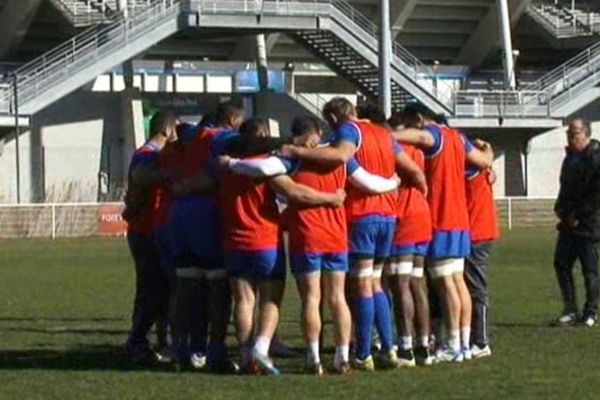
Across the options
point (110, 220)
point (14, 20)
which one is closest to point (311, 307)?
point (110, 220)

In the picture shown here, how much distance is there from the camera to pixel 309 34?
57844 millimetres

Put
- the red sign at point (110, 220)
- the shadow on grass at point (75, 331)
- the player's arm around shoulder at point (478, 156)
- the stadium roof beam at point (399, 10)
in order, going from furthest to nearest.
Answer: the stadium roof beam at point (399, 10) < the red sign at point (110, 220) < the shadow on grass at point (75, 331) < the player's arm around shoulder at point (478, 156)

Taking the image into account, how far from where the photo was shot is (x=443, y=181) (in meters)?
15.4

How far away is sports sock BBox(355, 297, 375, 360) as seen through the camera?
1448 cm

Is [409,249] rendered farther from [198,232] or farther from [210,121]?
[210,121]

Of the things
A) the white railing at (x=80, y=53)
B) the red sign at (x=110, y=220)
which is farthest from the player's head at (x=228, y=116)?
the white railing at (x=80, y=53)

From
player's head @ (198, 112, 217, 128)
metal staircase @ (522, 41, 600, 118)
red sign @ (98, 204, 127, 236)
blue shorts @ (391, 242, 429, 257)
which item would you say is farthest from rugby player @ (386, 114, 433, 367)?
metal staircase @ (522, 41, 600, 118)

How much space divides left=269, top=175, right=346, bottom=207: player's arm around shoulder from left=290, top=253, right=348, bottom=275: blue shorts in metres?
0.38

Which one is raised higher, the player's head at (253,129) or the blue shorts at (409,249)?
the player's head at (253,129)

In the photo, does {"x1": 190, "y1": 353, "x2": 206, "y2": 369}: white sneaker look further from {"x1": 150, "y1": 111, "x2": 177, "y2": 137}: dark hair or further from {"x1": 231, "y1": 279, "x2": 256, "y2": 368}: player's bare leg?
{"x1": 150, "y1": 111, "x2": 177, "y2": 137}: dark hair

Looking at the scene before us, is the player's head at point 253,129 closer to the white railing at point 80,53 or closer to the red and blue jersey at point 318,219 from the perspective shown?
the red and blue jersey at point 318,219

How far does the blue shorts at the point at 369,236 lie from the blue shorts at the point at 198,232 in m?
1.04

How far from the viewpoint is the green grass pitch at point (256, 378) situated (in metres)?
13.1

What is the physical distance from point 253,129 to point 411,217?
1503 millimetres
